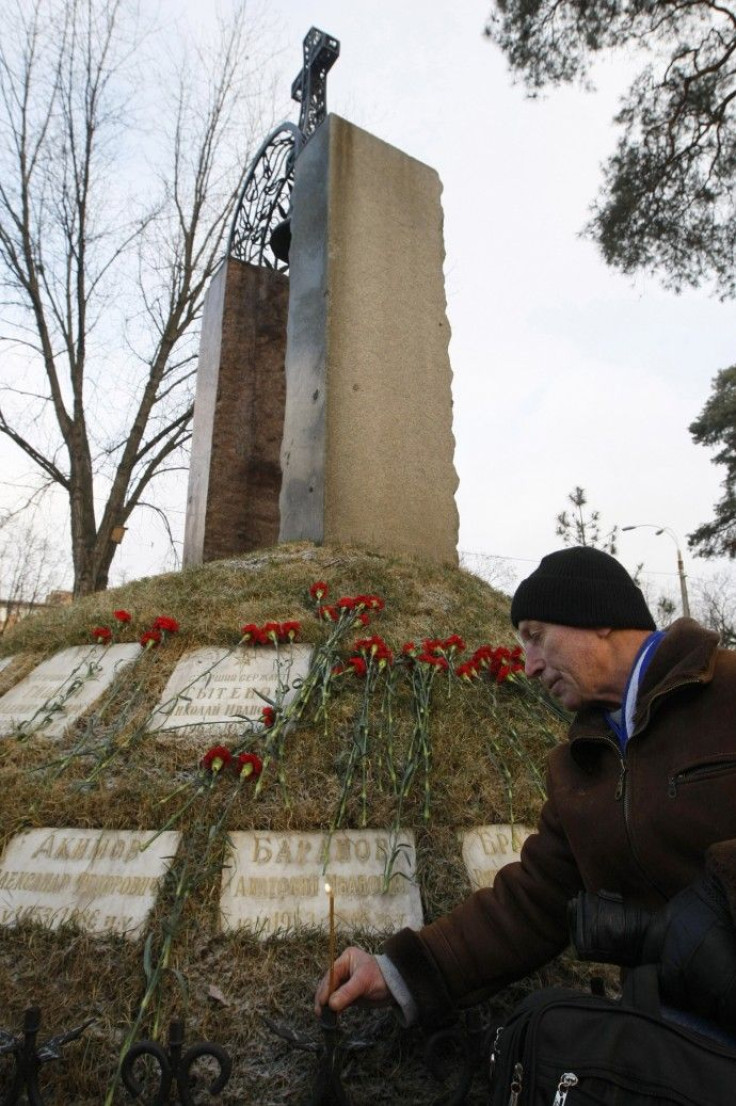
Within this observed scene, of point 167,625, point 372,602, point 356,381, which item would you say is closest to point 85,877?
point 167,625

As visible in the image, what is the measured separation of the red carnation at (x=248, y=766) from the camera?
2605mm

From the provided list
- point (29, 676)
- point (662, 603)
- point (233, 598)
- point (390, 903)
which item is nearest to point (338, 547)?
point (233, 598)

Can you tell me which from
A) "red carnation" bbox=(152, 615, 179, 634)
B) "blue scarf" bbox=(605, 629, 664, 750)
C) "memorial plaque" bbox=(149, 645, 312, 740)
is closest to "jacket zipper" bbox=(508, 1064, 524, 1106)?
"blue scarf" bbox=(605, 629, 664, 750)

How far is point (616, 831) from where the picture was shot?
1.67m

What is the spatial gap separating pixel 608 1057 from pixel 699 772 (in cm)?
57

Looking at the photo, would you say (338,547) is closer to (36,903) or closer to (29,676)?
(29,676)

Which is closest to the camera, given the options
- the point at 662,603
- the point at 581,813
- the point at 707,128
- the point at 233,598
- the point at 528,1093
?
the point at 528,1093

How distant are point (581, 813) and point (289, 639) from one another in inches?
78.6

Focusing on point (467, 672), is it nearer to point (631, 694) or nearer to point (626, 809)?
point (631, 694)

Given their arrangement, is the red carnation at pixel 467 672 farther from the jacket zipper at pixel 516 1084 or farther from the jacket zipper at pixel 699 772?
the jacket zipper at pixel 516 1084

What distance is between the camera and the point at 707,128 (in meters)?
7.65

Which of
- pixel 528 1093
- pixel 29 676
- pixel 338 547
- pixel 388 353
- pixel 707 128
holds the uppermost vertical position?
pixel 707 128

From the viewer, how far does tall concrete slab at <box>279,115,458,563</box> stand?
206 inches

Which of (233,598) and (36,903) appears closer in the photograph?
(36,903)
